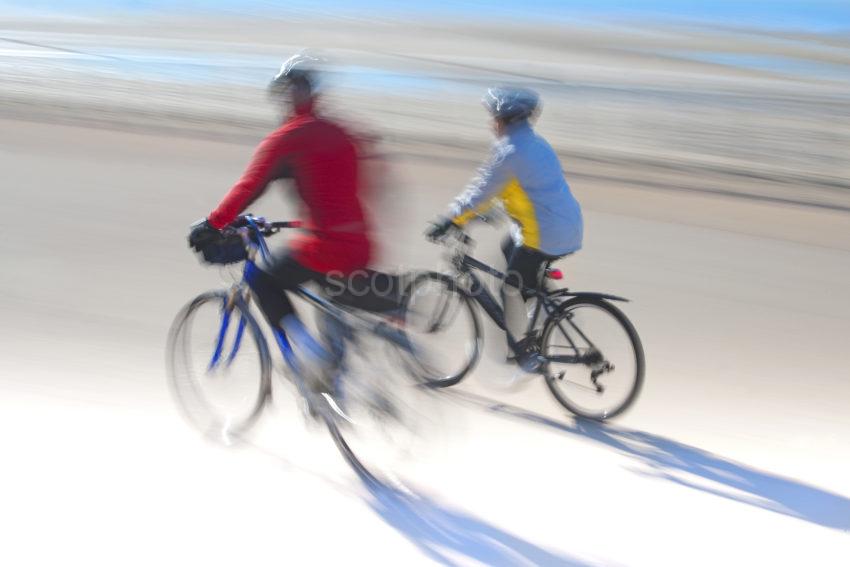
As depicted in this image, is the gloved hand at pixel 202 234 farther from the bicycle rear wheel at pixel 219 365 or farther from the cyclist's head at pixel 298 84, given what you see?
the cyclist's head at pixel 298 84

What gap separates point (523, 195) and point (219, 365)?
5.39 ft

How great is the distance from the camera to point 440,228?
4918 millimetres

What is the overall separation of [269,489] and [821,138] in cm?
1158

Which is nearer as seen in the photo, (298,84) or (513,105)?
(298,84)

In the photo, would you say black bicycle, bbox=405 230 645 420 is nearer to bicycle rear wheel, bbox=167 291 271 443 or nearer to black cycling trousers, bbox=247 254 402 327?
black cycling trousers, bbox=247 254 402 327

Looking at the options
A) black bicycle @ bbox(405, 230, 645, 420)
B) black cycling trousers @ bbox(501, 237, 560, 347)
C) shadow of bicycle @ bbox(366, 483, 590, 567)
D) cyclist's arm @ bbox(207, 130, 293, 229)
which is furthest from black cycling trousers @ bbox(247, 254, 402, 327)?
black cycling trousers @ bbox(501, 237, 560, 347)

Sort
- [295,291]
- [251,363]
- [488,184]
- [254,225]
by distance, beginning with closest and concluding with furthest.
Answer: [295,291]
[254,225]
[251,363]
[488,184]

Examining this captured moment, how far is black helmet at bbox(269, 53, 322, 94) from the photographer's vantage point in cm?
386

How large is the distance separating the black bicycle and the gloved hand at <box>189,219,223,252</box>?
1009 millimetres

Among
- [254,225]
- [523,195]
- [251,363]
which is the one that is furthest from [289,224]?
[523,195]

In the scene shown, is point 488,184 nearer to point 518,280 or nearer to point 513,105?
point 513,105

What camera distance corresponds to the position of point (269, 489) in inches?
161

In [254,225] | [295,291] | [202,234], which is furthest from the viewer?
[254,225]

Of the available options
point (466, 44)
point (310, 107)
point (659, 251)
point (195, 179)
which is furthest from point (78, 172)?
point (466, 44)
